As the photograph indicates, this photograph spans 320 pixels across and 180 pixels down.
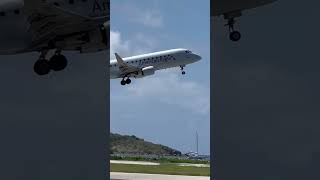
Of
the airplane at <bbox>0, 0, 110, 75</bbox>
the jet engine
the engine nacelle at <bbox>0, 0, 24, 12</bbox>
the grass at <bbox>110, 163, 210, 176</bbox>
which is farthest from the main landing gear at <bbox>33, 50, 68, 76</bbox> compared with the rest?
the grass at <bbox>110, 163, 210, 176</bbox>

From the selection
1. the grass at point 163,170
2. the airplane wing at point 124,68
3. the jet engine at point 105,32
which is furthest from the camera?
the grass at point 163,170

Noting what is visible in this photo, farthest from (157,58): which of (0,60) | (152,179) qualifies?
(0,60)

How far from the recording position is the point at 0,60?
9211 millimetres

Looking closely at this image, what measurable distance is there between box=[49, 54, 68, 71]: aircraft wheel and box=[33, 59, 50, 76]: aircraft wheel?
84 mm

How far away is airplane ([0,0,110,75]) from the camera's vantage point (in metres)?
9.13

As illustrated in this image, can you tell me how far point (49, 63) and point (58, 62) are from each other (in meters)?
0.16
